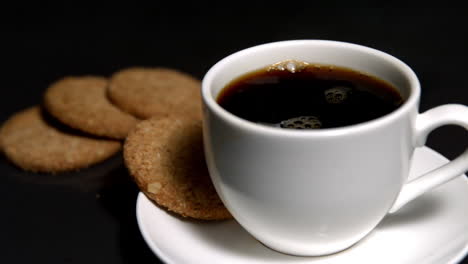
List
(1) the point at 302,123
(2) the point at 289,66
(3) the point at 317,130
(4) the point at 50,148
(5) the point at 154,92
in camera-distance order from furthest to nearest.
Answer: (5) the point at 154,92 < (4) the point at 50,148 < (2) the point at 289,66 < (1) the point at 302,123 < (3) the point at 317,130

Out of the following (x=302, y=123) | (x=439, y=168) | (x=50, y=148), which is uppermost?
(x=302, y=123)

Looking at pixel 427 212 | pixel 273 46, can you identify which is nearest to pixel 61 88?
pixel 273 46

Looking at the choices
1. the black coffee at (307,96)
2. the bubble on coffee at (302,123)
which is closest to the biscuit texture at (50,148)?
the black coffee at (307,96)

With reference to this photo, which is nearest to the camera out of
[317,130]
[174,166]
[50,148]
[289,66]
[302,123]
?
[317,130]

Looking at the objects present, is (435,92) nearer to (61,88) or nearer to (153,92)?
(153,92)

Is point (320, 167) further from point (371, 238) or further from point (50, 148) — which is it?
point (50, 148)

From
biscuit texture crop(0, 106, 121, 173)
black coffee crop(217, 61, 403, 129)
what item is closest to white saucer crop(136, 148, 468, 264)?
black coffee crop(217, 61, 403, 129)

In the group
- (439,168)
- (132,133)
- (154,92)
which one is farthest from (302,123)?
(154,92)

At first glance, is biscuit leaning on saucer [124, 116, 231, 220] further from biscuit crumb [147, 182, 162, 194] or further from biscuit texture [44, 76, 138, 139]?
biscuit texture [44, 76, 138, 139]

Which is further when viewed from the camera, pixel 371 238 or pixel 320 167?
pixel 371 238
